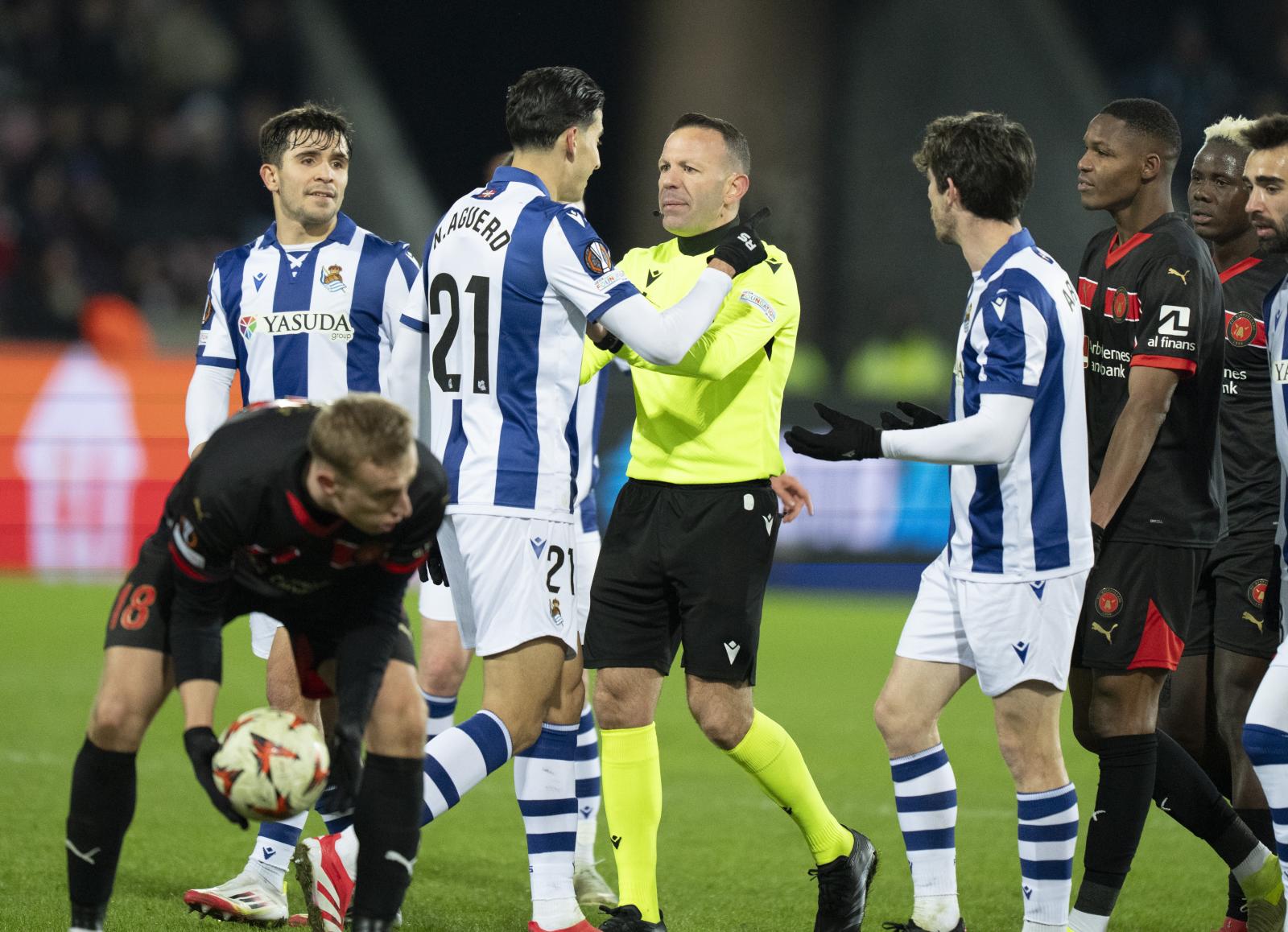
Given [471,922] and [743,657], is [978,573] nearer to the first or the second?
[743,657]

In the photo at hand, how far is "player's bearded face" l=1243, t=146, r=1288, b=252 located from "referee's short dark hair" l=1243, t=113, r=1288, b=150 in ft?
0.09

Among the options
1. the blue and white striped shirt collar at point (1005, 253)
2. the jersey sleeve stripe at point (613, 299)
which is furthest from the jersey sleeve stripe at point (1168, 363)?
the jersey sleeve stripe at point (613, 299)

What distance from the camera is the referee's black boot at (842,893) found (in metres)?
5.05

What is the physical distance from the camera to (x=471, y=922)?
207 inches

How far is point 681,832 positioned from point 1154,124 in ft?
10.6

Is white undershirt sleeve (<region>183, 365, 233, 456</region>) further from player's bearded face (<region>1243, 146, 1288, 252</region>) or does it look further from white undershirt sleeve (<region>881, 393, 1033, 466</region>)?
player's bearded face (<region>1243, 146, 1288, 252</region>)

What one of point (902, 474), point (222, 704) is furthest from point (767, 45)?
point (222, 704)

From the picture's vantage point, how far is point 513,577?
4.73m

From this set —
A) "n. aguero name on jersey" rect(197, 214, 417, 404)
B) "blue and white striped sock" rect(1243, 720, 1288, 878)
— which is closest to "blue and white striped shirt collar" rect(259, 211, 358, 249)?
"n. aguero name on jersey" rect(197, 214, 417, 404)

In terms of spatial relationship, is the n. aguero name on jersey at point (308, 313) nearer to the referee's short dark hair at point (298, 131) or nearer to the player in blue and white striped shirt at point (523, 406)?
the referee's short dark hair at point (298, 131)

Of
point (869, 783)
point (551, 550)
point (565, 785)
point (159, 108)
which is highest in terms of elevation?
point (159, 108)

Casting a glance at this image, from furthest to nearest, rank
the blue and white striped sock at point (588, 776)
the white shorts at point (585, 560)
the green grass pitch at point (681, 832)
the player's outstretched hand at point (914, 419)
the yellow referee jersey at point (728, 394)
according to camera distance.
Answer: the white shorts at point (585, 560) < the blue and white striped sock at point (588, 776) < the green grass pitch at point (681, 832) < the yellow referee jersey at point (728, 394) < the player's outstretched hand at point (914, 419)

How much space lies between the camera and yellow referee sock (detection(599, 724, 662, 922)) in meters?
4.97

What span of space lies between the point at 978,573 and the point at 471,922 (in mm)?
1913
